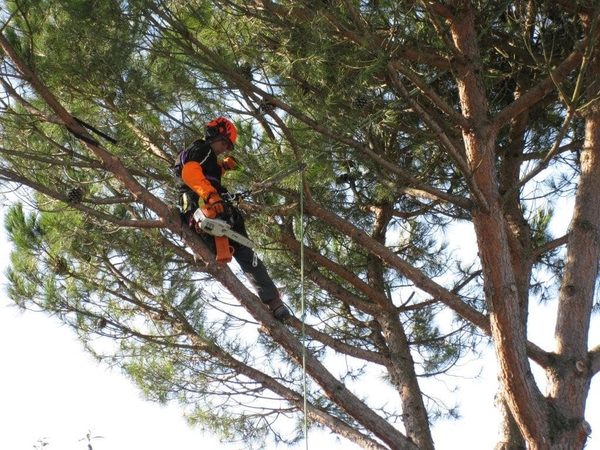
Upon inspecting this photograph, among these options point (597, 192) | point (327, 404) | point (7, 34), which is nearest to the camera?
point (7, 34)

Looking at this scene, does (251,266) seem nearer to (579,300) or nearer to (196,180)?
(196,180)

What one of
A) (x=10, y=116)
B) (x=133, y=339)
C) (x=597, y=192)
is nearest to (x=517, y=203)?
(x=597, y=192)

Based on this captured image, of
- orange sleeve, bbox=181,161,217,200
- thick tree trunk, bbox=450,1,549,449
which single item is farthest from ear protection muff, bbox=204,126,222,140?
thick tree trunk, bbox=450,1,549,449

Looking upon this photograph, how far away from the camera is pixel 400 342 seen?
265 inches

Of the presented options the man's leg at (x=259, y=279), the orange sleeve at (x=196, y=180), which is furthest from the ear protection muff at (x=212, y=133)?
the man's leg at (x=259, y=279)

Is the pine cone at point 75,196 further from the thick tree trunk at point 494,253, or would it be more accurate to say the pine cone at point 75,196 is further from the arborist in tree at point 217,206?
the thick tree trunk at point 494,253

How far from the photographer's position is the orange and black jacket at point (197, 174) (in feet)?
18.0

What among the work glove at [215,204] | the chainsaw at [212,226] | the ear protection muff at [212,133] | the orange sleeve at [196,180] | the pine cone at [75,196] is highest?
the ear protection muff at [212,133]

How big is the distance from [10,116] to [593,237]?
3.26m

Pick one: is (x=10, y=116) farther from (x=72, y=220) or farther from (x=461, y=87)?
(x=461, y=87)

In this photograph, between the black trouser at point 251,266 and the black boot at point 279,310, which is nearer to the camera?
the black boot at point 279,310

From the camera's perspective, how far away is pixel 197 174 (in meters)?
5.50

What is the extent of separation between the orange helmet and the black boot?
2.96 feet

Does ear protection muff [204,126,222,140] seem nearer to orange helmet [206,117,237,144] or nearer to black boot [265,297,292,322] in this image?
orange helmet [206,117,237,144]
